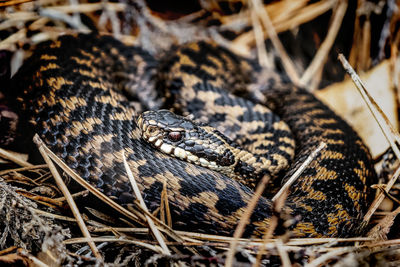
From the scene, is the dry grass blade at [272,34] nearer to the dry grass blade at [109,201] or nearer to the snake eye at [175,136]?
the snake eye at [175,136]

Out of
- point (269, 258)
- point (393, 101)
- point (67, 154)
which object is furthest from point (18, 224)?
point (393, 101)

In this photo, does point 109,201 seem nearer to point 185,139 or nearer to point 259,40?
point 185,139

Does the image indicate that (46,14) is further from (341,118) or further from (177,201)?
(341,118)

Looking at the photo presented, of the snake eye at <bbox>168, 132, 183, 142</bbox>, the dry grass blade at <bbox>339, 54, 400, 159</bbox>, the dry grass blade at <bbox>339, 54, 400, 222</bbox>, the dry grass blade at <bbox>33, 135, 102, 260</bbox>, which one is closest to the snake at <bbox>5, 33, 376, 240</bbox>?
the snake eye at <bbox>168, 132, 183, 142</bbox>

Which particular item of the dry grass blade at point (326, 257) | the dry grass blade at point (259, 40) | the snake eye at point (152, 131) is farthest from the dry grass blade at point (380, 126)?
the dry grass blade at point (259, 40)

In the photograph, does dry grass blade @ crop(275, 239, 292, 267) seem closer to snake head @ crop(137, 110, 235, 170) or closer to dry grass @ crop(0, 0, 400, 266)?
dry grass @ crop(0, 0, 400, 266)

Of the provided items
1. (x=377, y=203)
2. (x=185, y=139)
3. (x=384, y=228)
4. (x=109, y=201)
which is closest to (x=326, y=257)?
(x=384, y=228)
